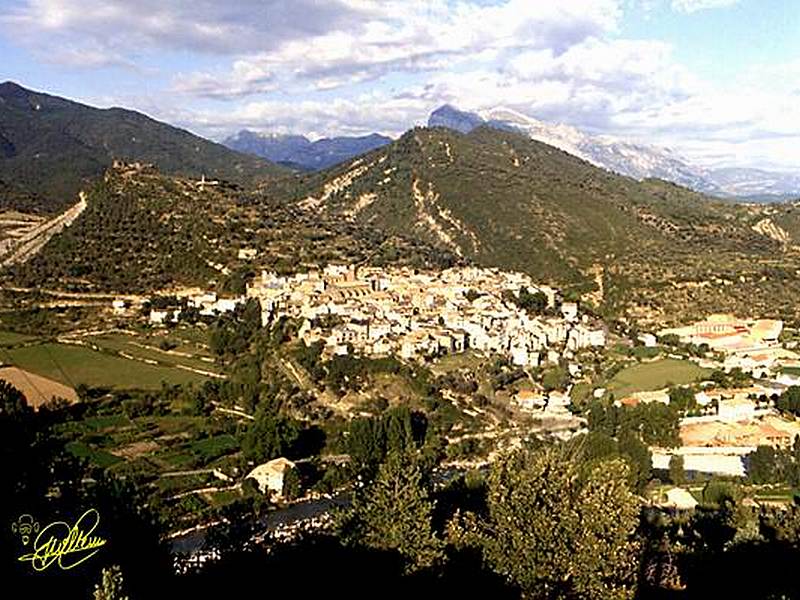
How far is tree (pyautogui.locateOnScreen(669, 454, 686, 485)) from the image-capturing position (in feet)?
108

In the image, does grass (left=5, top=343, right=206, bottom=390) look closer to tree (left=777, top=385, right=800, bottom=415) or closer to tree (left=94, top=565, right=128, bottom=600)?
tree (left=777, top=385, right=800, bottom=415)

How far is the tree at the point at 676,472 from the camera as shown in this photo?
32.8 meters

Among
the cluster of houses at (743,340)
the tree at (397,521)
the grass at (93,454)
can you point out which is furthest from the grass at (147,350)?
the cluster of houses at (743,340)

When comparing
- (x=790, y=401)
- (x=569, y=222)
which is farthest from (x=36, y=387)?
(x=569, y=222)

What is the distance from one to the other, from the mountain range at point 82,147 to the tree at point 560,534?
284 ft

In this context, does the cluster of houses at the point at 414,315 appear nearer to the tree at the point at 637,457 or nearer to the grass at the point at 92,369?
the grass at the point at 92,369

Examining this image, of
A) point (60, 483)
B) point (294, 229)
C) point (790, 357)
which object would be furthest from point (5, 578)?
point (294, 229)

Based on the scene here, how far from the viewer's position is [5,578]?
11125mm

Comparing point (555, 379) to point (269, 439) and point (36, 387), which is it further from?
point (36, 387)

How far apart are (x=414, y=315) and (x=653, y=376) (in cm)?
1391

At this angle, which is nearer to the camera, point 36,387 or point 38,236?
point 36,387

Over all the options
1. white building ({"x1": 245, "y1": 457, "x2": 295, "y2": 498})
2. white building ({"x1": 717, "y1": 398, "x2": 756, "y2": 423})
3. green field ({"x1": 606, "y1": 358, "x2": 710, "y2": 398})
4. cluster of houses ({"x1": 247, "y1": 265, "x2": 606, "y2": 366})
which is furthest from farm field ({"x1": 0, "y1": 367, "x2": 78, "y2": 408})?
white building ({"x1": 717, "y1": 398, "x2": 756, "y2": 423})

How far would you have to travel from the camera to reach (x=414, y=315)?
47.8 meters

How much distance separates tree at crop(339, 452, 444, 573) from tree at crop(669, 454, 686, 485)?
18.0m
